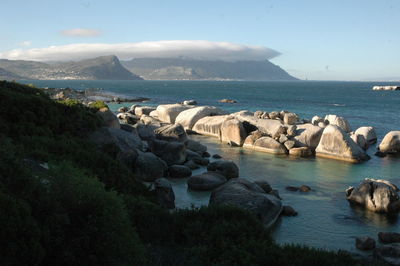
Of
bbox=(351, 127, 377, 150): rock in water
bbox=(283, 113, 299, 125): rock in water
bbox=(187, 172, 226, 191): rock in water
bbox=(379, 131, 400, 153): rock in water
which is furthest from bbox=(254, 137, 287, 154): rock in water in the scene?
bbox=(187, 172, 226, 191): rock in water

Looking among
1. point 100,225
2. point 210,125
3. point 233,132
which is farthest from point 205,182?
point 210,125

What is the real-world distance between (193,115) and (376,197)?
25.5 m

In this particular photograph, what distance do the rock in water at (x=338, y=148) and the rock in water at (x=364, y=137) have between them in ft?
14.4

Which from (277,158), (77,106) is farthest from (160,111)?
(77,106)

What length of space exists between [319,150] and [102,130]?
667 inches

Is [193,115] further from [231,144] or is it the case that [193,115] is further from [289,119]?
[289,119]

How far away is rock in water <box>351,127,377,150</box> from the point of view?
33625 mm

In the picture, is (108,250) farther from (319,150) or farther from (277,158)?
(319,150)

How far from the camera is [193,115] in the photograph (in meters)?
41.5

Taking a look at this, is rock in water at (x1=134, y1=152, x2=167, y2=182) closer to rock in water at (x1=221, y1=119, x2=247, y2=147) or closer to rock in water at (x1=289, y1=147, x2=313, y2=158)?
rock in water at (x1=289, y1=147, x2=313, y2=158)

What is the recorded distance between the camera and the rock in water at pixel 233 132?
1323 inches

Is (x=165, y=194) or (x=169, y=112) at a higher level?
(x=169, y=112)

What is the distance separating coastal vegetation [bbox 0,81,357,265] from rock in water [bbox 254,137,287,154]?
56.4ft

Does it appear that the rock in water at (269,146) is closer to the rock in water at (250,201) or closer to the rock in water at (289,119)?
the rock in water at (289,119)
